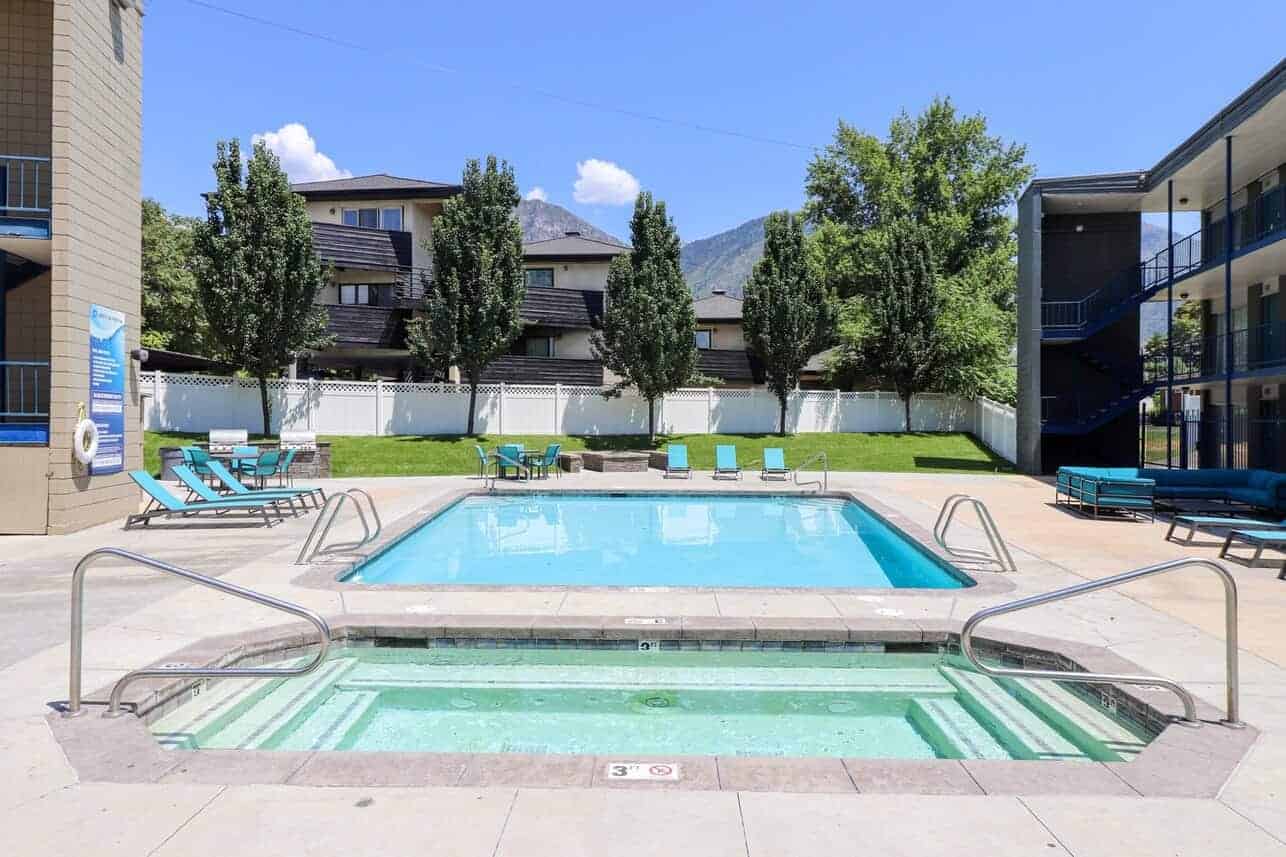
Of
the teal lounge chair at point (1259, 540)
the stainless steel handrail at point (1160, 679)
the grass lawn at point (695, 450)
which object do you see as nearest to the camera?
the stainless steel handrail at point (1160, 679)

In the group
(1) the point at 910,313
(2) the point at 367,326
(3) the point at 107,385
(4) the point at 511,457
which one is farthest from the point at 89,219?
(1) the point at 910,313

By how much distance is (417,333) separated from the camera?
2677 centimetres

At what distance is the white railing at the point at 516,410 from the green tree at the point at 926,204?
11.5ft

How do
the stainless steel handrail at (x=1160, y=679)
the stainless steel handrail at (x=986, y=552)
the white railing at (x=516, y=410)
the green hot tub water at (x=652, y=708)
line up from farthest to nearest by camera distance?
1. the white railing at (x=516, y=410)
2. the stainless steel handrail at (x=986, y=552)
3. the green hot tub water at (x=652, y=708)
4. the stainless steel handrail at (x=1160, y=679)

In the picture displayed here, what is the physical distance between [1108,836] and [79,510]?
13.2m

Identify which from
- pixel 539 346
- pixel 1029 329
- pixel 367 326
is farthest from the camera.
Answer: pixel 539 346

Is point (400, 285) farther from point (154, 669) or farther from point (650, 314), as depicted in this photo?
point (154, 669)

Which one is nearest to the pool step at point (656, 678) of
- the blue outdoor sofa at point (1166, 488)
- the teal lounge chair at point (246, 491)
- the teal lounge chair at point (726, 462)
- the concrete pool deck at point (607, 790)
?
the concrete pool deck at point (607, 790)

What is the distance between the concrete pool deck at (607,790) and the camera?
10.2 ft

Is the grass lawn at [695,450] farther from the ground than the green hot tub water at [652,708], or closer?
farther from the ground

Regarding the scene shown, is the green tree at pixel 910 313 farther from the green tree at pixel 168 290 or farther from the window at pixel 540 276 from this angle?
the green tree at pixel 168 290

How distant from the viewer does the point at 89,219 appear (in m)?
11.4

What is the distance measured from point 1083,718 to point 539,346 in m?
30.9

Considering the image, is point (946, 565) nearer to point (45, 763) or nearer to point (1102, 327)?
point (45, 763)
